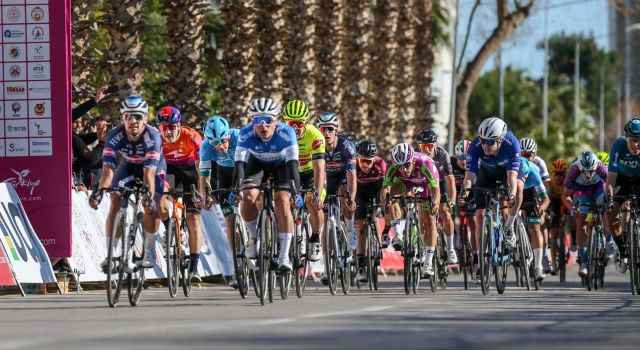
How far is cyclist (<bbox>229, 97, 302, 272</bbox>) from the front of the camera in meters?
17.0

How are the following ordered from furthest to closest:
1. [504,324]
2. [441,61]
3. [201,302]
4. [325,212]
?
1. [441,61]
2. [325,212]
3. [201,302]
4. [504,324]

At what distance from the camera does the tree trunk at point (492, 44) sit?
46906 mm

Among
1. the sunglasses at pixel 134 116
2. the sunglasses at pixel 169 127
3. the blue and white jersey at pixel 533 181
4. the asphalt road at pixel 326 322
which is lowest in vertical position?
the asphalt road at pixel 326 322

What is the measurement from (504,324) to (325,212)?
267 inches

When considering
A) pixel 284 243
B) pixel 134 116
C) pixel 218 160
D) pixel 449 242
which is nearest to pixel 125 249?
pixel 134 116

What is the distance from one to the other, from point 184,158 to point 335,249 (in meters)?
2.06

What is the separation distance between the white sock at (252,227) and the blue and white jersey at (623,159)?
5.26 metres

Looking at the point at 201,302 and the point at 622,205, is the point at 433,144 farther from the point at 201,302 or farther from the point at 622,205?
the point at 201,302

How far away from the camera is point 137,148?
16.6m

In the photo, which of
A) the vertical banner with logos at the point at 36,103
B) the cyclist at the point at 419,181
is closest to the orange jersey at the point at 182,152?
the vertical banner with logos at the point at 36,103

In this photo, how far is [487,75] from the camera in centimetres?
13975

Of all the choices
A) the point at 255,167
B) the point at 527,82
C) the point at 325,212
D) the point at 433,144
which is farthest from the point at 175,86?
the point at 527,82

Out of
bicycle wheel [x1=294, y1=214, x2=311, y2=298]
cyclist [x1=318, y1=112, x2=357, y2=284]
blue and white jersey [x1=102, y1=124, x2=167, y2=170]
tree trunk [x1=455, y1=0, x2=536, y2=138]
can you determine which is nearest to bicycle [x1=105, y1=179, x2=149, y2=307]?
blue and white jersey [x1=102, y1=124, x2=167, y2=170]

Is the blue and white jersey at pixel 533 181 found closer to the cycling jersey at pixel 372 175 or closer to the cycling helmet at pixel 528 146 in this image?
the cycling helmet at pixel 528 146
